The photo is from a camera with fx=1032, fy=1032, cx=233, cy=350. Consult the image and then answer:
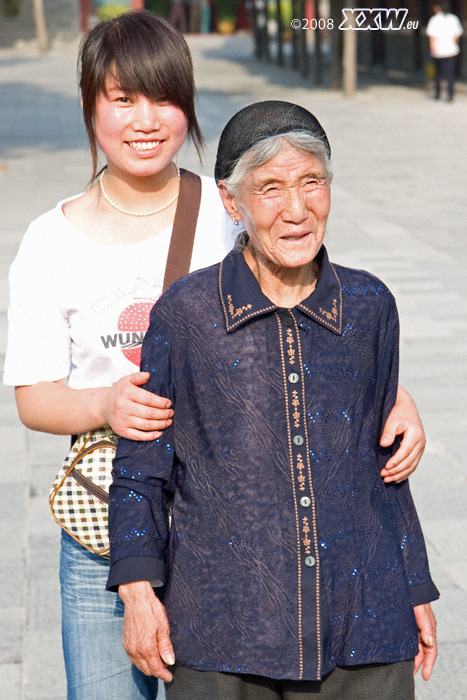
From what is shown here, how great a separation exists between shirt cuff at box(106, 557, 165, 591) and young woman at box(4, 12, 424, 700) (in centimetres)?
23

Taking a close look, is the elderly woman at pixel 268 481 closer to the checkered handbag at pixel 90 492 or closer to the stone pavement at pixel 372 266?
the checkered handbag at pixel 90 492

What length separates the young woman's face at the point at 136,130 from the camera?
200cm

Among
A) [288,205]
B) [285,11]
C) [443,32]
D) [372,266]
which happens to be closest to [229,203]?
[288,205]

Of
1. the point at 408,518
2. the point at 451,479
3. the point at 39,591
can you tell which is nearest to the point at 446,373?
the point at 451,479

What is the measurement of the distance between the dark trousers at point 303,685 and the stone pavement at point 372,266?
146cm

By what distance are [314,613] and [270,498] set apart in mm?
210

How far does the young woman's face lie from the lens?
2.00 metres

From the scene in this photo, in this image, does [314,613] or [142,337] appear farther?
[142,337]

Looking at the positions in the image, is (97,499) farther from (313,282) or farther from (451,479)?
(451,479)

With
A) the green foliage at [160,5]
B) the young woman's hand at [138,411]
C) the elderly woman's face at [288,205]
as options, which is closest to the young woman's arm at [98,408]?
the young woman's hand at [138,411]

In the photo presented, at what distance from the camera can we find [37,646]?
3.47m

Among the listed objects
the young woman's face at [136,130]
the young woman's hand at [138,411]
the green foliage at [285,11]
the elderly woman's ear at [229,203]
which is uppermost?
the young woman's face at [136,130]

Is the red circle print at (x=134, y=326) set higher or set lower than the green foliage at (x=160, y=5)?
higher

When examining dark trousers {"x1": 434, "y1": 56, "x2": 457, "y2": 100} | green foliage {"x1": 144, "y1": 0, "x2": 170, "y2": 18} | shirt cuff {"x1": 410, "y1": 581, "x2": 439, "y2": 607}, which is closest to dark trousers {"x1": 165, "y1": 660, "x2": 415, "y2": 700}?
shirt cuff {"x1": 410, "y1": 581, "x2": 439, "y2": 607}
